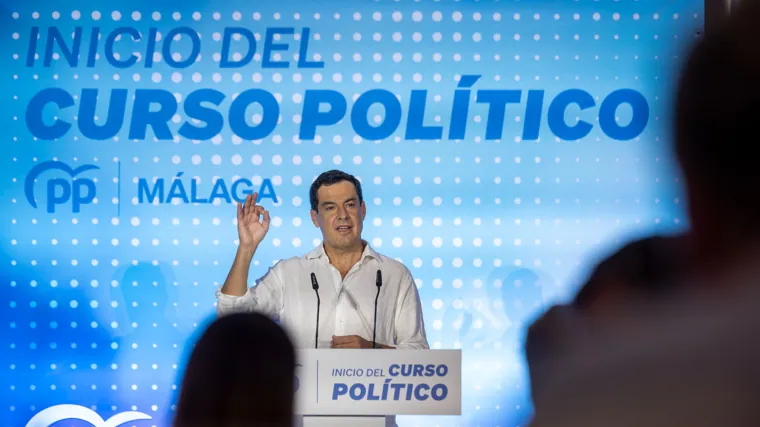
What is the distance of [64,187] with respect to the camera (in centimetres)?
396

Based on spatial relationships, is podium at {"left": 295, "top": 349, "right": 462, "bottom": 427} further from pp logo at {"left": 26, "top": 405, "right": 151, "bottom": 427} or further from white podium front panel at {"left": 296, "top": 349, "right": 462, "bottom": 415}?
pp logo at {"left": 26, "top": 405, "right": 151, "bottom": 427}

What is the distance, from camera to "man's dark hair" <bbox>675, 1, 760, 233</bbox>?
1.72 feet

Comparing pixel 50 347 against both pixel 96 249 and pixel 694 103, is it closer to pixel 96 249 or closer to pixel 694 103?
pixel 96 249

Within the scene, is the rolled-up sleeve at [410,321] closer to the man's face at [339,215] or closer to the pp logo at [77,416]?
the man's face at [339,215]

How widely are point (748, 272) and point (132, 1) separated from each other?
3922 millimetres

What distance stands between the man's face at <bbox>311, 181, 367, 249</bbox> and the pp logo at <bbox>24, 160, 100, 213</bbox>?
112cm

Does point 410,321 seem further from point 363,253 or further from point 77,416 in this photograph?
point 77,416

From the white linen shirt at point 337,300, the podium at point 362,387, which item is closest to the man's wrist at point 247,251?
the white linen shirt at point 337,300

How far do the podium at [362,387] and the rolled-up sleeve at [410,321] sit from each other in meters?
0.09

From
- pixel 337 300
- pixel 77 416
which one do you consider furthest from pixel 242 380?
pixel 77 416

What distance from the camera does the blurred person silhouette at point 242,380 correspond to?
0.99m

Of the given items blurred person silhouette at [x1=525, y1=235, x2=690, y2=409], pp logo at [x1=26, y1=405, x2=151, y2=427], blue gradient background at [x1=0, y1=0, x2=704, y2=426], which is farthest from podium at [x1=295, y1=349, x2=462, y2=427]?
blurred person silhouette at [x1=525, y1=235, x2=690, y2=409]

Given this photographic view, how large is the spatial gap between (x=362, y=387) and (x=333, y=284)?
52 cm

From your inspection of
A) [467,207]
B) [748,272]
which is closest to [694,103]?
[748,272]
